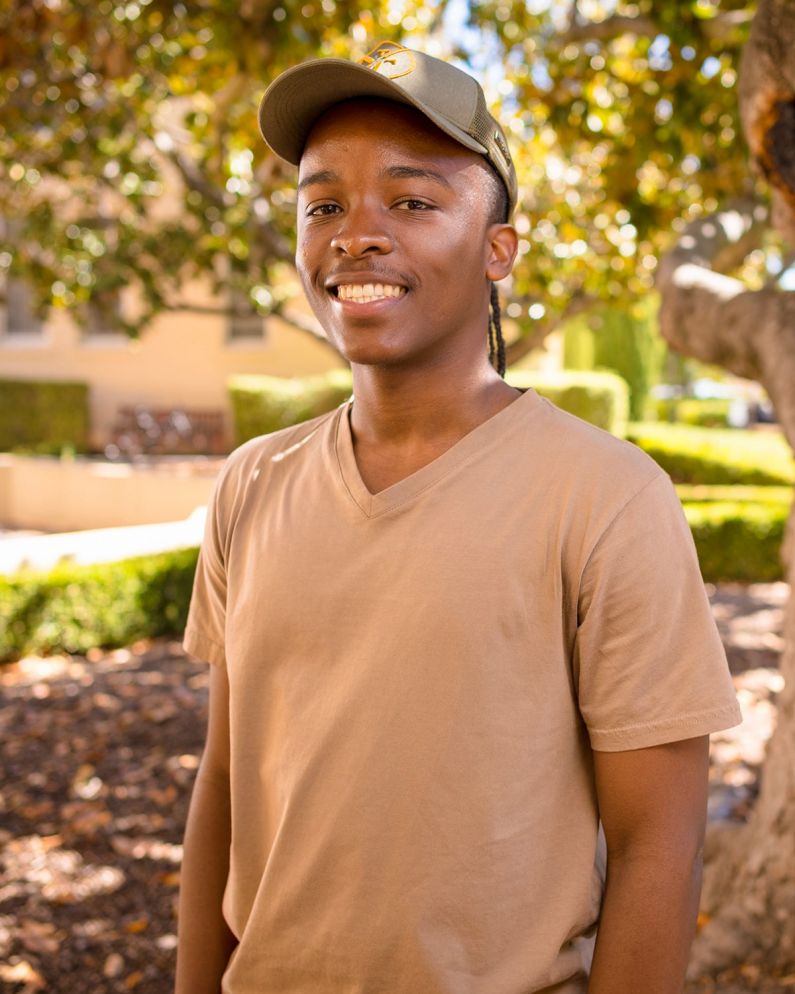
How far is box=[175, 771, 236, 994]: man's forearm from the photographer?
71.2 inches

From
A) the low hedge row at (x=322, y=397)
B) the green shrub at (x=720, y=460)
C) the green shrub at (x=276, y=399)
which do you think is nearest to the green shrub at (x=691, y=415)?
the low hedge row at (x=322, y=397)

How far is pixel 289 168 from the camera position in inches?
321

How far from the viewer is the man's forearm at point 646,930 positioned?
57.1 inches

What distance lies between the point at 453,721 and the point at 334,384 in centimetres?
1647

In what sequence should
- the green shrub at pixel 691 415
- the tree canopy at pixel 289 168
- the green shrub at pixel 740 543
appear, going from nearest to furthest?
the tree canopy at pixel 289 168
the green shrub at pixel 740 543
the green shrub at pixel 691 415

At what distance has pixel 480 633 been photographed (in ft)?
4.80

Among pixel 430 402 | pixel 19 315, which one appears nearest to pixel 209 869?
pixel 430 402

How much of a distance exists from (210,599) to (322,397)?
53.1ft

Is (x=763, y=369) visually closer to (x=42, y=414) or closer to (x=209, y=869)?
(x=209, y=869)

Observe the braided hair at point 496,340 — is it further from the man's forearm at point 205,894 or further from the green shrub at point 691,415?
the green shrub at point 691,415

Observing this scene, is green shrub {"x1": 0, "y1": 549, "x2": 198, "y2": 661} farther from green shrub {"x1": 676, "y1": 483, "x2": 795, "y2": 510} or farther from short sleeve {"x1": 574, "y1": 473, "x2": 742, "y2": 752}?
short sleeve {"x1": 574, "y1": 473, "x2": 742, "y2": 752}

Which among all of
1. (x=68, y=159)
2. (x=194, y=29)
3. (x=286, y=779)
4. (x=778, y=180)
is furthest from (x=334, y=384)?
(x=286, y=779)

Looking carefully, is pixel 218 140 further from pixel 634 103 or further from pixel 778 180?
pixel 778 180

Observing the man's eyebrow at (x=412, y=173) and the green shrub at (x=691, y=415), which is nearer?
the man's eyebrow at (x=412, y=173)
